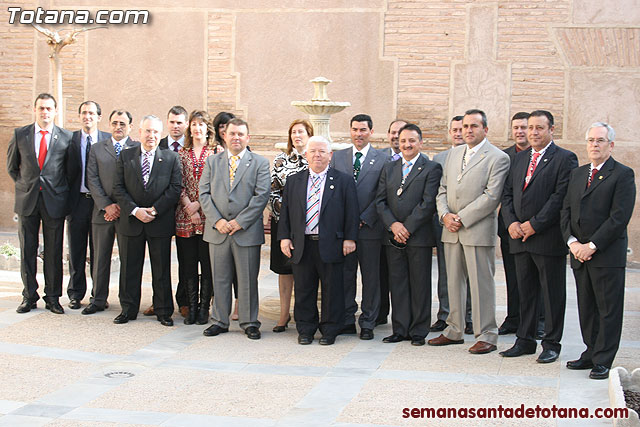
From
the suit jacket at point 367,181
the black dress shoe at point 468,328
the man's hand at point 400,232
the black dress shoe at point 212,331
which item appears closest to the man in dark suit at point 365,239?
the suit jacket at point 367,181

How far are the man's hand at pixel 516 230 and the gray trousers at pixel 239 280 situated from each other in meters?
2.20

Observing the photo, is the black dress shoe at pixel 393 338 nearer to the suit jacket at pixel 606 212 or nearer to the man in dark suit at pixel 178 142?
the suit jacket at pixel 606 212

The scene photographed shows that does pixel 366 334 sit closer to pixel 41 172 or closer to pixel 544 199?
pixel 544 199

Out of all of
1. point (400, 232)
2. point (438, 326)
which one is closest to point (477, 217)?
point (400, 232)

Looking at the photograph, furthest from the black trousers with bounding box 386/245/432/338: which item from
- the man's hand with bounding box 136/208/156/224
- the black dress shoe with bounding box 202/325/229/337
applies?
the man's hand with bounding box 136/208/156/224

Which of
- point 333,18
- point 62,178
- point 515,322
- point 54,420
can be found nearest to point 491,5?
point 333,18

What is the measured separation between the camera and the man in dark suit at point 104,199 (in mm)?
8164

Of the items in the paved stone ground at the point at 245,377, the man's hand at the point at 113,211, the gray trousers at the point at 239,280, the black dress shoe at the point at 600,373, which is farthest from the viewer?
the man's hand at the point at 113,211

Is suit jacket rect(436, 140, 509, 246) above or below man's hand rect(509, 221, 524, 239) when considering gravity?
above

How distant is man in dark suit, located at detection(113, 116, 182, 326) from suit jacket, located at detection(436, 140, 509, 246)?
8.12ft

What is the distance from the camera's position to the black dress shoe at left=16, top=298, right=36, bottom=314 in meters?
8.34

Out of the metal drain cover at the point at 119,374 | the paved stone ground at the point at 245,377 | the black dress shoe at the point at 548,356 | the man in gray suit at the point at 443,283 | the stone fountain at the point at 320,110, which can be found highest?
the stone fountain at the point at 320,110

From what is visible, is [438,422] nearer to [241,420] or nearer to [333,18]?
[241,420]

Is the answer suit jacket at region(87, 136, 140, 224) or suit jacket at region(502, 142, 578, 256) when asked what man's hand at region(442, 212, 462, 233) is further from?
suit jacket at region(87, 136, 140, 224)
